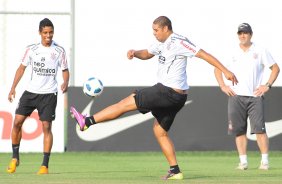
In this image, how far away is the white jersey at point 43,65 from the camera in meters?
15.3

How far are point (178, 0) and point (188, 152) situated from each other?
26.6 ft

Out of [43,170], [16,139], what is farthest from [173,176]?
[16,139]

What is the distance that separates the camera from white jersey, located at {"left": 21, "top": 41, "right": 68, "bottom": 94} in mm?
15336

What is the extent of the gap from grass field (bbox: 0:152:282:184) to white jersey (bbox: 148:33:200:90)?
125 centimetres

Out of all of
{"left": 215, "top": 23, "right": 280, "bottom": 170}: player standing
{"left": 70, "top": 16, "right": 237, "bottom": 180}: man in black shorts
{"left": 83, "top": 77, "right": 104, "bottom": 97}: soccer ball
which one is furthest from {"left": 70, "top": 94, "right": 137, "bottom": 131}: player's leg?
{"left": 215, "top": 23, "right": 280, "bottom": 170}: player standing

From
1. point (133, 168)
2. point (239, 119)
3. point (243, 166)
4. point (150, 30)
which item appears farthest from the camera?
point (150, 30)

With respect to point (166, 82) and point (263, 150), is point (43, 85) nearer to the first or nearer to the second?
point (166, 82)

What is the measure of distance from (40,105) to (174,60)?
2.38 meters

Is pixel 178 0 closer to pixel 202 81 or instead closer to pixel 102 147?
pixel 202 81

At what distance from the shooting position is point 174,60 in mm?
13961

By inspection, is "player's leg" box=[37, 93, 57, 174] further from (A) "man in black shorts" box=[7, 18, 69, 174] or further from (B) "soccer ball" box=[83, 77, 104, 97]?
(B) "soccer ball" box=[83, 77, 104, 97]

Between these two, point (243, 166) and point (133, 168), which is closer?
point (243, 166)

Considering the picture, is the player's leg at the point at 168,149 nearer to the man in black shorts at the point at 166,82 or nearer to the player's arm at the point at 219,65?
the man in black shorts at the point at 166,82

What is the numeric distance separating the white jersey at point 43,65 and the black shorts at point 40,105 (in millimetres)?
70
